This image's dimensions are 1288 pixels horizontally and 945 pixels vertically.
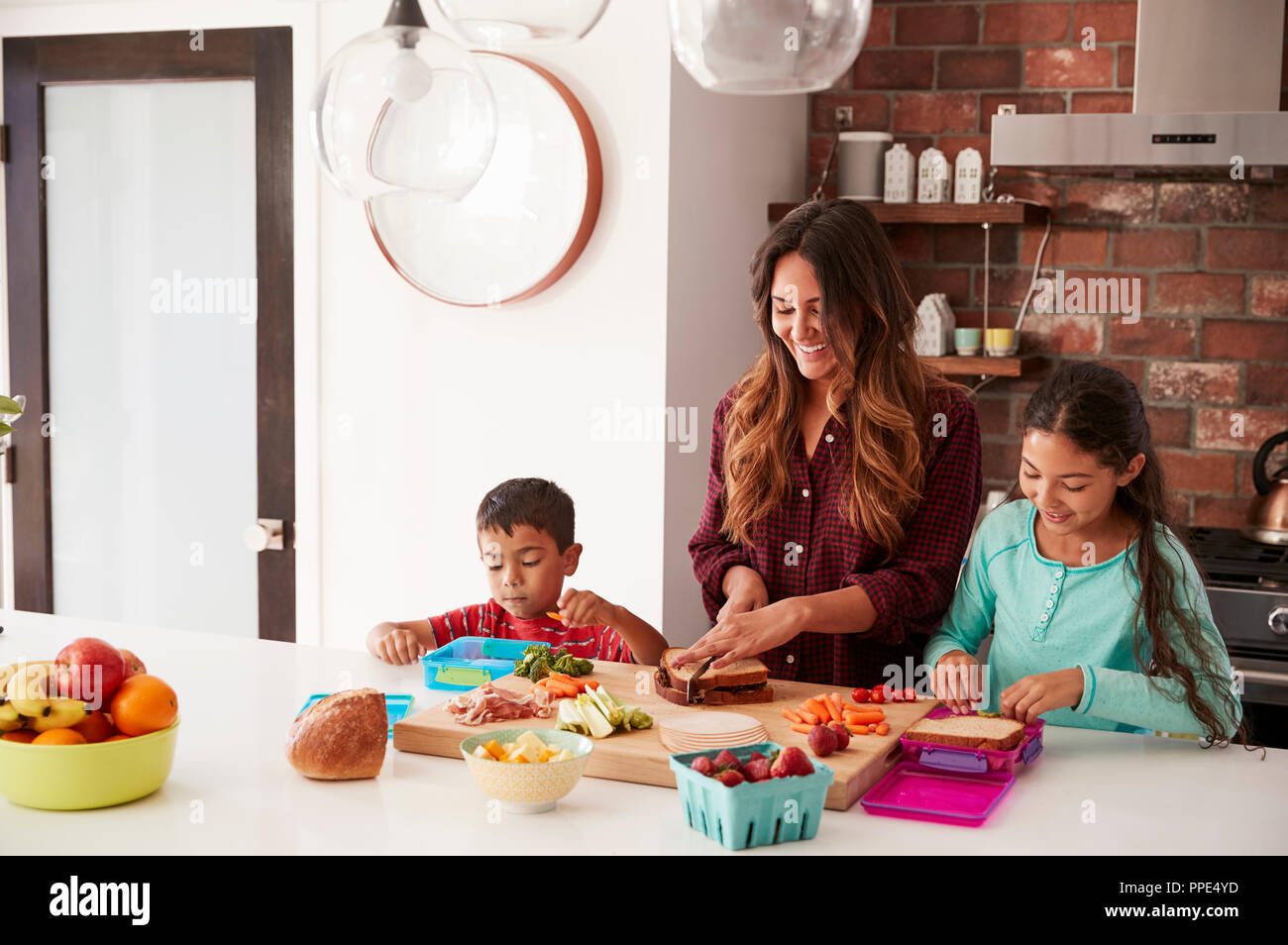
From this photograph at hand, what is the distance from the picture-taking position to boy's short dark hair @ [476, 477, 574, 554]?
2189 mm

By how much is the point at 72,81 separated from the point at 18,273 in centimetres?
51

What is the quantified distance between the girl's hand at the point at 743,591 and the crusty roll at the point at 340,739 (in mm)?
613

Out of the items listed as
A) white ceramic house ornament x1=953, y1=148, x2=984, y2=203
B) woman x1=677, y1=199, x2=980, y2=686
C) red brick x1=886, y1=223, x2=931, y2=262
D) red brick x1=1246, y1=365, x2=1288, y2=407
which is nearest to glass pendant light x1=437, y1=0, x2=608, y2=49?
woman x1=677, y1=199, x2=980, y2=686

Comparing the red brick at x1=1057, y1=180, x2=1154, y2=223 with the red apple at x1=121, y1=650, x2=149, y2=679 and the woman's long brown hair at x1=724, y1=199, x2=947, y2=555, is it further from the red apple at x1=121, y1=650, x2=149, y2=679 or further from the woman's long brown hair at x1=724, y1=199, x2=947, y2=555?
the red apple at x1=121, y1=650, x2=149, y2=679

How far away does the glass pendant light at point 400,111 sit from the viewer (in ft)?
4.16

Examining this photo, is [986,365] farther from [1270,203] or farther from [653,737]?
[653,737]

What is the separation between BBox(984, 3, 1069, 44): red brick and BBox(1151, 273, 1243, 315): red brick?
26.3 inches

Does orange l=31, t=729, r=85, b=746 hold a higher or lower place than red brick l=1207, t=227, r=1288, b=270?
lower

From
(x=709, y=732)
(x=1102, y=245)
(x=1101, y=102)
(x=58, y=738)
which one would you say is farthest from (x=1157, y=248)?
(x=58, y=738)

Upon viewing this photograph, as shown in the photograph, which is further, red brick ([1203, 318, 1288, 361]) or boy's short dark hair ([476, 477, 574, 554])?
red brick ([1203, 318, 1288, 361])

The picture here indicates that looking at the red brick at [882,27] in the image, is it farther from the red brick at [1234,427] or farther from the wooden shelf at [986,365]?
the red brick at [1234,427]

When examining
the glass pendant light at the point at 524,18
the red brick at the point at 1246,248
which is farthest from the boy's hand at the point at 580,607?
A: the red brick at the point at 1246,248
